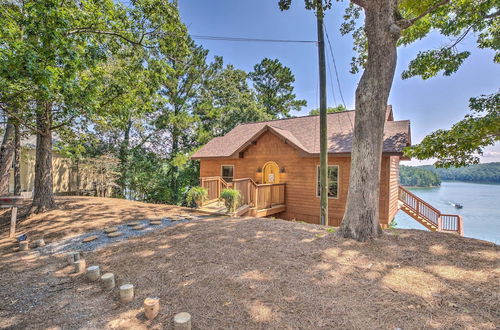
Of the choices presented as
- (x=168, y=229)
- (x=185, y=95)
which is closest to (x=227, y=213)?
(x=168, y=229)

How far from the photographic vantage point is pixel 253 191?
31.4ft

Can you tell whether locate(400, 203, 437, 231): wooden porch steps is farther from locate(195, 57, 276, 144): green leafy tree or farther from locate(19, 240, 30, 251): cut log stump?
locate(19, 240, 30, 251): cut log stump

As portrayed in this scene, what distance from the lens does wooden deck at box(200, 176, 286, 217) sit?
9188mm

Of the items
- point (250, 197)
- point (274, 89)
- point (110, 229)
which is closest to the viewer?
point (110, 229)

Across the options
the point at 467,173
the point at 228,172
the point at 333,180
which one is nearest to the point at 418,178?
the point at 467,173

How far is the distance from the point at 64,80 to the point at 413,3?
30.2 ft

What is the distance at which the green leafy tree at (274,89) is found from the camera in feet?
84.6

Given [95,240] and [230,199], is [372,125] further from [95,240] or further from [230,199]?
[95,240]

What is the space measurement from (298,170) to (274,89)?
18023 millimetres

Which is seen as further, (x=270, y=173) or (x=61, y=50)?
(x=270, y=173)

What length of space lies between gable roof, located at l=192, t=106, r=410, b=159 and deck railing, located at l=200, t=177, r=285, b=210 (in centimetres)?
222

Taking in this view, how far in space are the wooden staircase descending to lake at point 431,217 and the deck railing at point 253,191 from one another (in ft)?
20.4

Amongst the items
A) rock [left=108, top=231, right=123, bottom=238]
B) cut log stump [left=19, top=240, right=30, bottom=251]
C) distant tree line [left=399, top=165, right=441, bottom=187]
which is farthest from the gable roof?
distant tree line [left=399, top=165, right=441, bottom=187]

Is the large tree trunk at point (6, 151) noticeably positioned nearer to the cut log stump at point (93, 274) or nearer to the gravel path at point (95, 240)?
the gravel path at point (95, 240)
